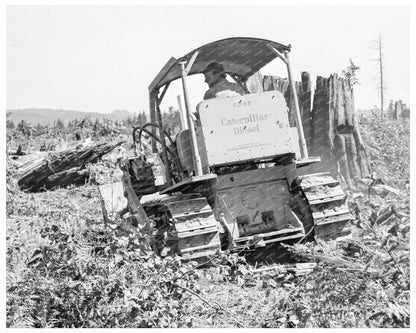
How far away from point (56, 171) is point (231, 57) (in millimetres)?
6070

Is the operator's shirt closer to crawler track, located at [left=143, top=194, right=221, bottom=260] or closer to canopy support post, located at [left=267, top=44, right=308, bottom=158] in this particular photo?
canopy support post, located at [left=267, top=44, right=308, bottom=158]

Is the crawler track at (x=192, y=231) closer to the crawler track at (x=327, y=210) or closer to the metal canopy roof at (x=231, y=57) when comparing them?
the crawler track at (x=327, y=210)

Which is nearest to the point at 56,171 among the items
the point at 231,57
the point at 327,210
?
the point at 231,57

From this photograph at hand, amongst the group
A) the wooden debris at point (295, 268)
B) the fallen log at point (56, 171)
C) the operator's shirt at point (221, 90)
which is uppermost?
the operator's shirt at point (221, 90)

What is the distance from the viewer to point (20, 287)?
15.7 feet

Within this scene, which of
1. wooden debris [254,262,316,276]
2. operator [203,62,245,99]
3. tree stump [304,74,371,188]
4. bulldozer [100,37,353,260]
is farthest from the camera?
tree stump [304,74,371,188]

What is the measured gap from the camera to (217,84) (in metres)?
7.72

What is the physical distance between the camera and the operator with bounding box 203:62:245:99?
7.53 metres

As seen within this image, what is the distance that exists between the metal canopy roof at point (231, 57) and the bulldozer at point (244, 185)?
0.04 metres

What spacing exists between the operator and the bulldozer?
Answer: 14.2 inches

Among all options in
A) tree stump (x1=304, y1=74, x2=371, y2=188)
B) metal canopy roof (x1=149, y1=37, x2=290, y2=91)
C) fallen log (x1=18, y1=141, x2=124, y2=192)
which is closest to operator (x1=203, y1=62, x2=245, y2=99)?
metal canopy roof (x1=149, y1=37, x2=290, y2=91)

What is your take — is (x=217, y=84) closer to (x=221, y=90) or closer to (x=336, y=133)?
(x=221, y=90)

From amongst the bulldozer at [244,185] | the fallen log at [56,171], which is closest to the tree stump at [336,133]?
the bulldozer at [244,185]

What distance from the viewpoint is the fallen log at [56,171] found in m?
12.6
